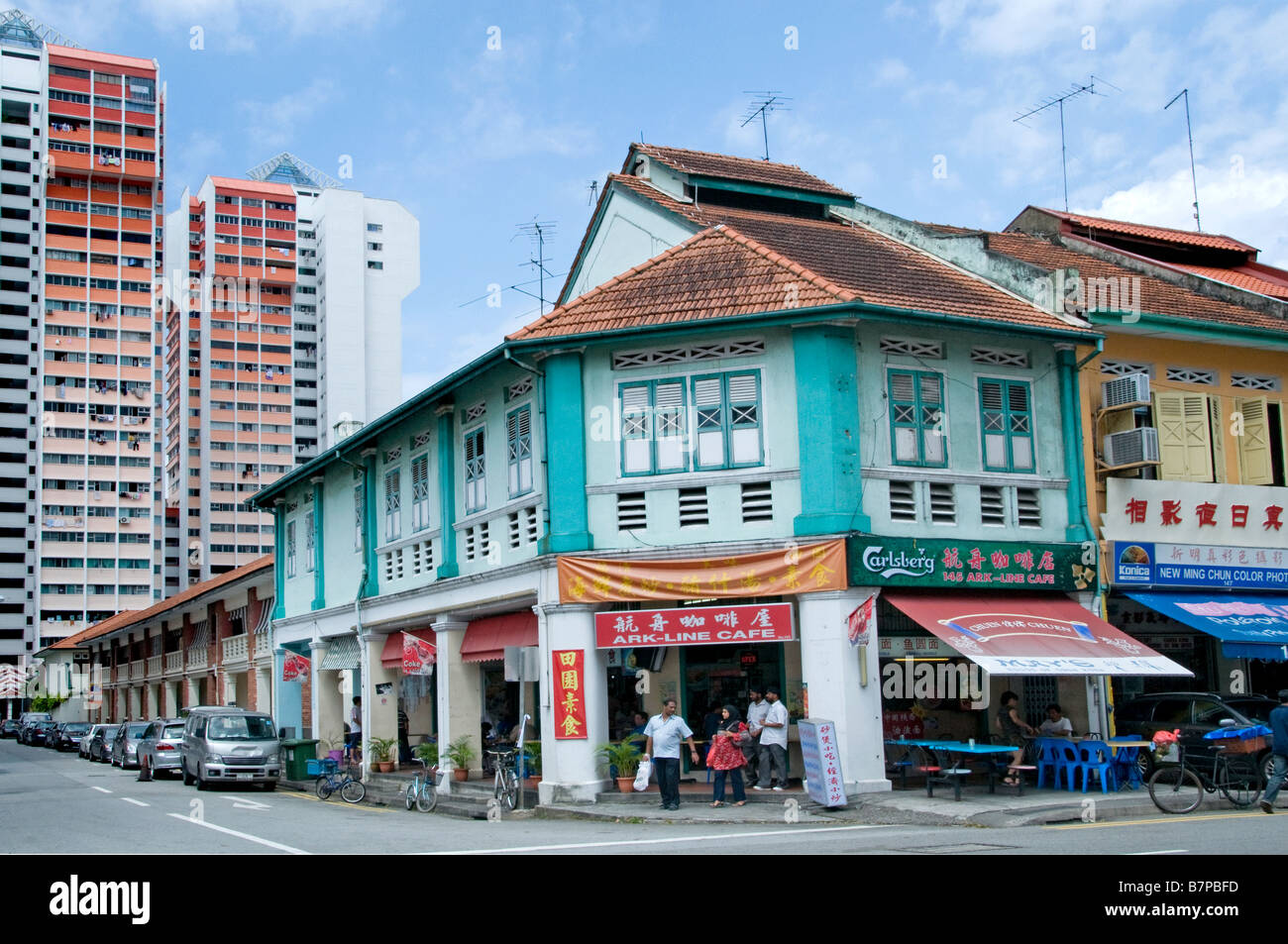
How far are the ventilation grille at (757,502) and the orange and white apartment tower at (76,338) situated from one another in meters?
89.6

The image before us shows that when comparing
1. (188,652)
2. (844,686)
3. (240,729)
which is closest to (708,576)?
(844,686)

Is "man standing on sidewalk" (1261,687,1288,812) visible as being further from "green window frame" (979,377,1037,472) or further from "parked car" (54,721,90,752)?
"parked car" (54,721,90,752)

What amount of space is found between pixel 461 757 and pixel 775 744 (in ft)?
22.7

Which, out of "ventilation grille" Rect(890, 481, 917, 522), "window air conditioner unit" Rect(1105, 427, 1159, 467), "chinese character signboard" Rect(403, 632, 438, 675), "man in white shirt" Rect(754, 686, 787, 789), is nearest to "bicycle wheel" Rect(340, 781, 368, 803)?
"chinese character signboard" Rect(403, 632, 438, 675)

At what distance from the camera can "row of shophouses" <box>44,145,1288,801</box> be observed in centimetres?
1898

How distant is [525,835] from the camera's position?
15406 mm

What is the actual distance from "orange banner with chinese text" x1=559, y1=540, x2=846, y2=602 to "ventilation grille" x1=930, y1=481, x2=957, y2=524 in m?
2.21

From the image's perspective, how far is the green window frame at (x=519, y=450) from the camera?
2150 cm

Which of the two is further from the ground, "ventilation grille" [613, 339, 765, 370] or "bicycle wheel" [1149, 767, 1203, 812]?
"ventilation grille" [613, 339, 765, 370]

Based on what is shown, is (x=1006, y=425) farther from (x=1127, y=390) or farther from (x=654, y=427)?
(x=654, y=427)

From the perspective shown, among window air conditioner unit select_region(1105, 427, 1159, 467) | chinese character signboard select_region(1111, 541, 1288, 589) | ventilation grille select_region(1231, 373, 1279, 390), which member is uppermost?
ventilation grille select_region(1231, 373, 1279, 390)

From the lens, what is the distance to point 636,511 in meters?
19.9

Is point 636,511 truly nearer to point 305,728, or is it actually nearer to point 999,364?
point 999,364
